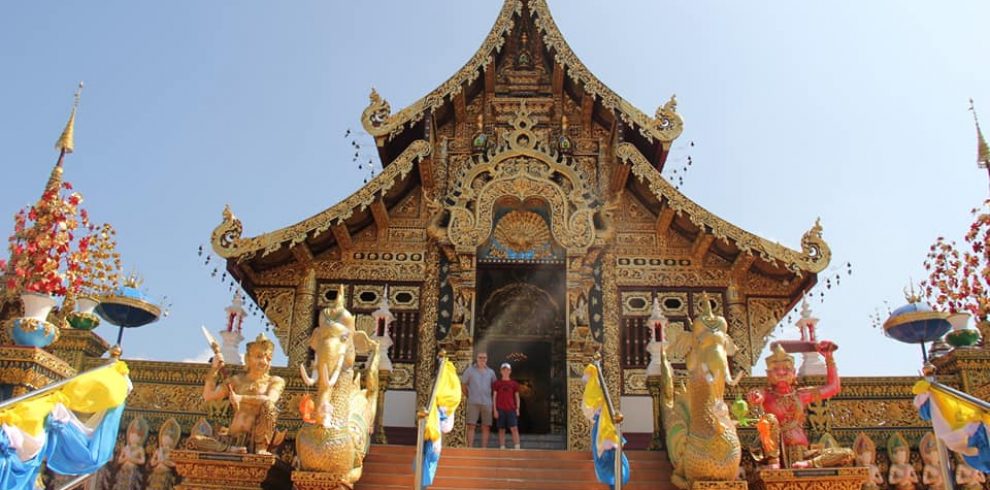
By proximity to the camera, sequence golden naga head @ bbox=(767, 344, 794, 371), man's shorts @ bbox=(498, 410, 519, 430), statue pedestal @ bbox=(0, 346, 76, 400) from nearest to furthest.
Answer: statue pedestal @ bbox=(0, 346, 76, 400)
golden naga head @ bbox=(767, 344, 794, 371)
man's shorts @ bbox=(498, 410, 519, 430)

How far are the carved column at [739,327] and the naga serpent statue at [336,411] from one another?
5.03m

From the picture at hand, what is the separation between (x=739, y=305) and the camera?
1094cm

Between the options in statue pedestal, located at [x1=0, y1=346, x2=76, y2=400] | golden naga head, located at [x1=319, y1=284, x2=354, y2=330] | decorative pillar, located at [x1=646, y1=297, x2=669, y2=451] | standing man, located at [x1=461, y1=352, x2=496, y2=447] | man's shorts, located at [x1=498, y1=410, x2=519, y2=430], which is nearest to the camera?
golden naga head, located at [x1=319, y1=284, x2=354, y2=330]

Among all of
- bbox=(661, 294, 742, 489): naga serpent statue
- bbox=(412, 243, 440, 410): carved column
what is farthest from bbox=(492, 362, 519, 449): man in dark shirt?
bbox=(661, 294, 742, 489): naga serpent statue

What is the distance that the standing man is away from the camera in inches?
362

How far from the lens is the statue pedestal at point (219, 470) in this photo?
685 cm

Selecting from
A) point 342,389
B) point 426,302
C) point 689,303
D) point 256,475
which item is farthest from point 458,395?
point 689,303

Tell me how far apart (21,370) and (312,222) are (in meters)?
3.91

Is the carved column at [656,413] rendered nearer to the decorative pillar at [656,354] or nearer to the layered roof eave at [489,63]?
the decorative pillar at [656,354]

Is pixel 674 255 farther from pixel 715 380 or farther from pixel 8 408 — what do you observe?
pixel 8 408

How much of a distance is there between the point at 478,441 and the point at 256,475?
381cm

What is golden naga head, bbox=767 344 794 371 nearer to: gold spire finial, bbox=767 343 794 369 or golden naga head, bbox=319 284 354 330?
gold spire finial, bbox=767 343 794 369

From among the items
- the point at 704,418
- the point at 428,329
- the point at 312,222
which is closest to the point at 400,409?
the point at 428,329

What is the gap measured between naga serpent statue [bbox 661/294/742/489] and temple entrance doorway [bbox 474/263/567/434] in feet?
16.7
